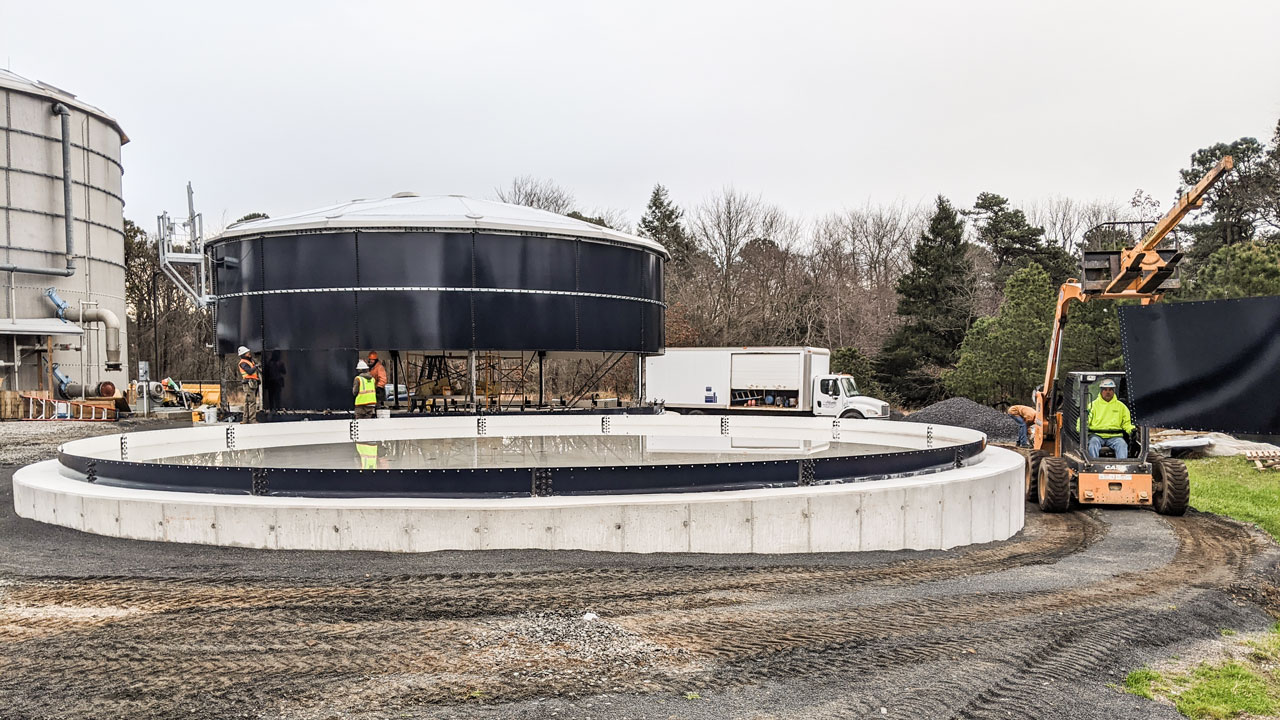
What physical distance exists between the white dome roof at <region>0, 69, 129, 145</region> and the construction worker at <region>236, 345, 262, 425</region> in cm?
1922

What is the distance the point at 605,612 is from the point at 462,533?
2512mm

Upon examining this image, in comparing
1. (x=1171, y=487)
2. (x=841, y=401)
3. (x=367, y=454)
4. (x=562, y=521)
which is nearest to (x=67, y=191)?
(x=367, y=454)

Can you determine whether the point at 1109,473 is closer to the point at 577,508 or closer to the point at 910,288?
the point at 577,508

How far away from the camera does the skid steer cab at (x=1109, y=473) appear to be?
1335cm

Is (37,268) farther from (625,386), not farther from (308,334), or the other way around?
(625,386)

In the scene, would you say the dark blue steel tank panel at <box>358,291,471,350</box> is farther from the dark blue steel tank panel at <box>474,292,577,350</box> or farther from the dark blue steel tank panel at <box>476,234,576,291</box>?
the dark blue steel tank panel at <box>476,234,576,291</box>

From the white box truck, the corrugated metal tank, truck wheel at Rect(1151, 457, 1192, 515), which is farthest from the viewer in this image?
the corrugated metal tank

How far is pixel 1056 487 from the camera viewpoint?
13.8m

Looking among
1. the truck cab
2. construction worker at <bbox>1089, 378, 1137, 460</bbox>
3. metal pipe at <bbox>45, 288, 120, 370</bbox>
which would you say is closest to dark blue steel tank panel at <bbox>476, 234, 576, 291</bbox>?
the truck cab

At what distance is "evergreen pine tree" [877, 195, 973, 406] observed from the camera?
43469mm

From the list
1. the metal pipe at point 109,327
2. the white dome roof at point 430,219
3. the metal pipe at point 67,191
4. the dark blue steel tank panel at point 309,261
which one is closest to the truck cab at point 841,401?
the white dome roof at point 430,219

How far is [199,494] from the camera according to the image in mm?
10219

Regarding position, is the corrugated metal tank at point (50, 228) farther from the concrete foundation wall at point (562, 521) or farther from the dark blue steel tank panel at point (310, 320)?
the concrete foundation wall at point (562, 521)

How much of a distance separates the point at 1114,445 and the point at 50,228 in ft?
122
